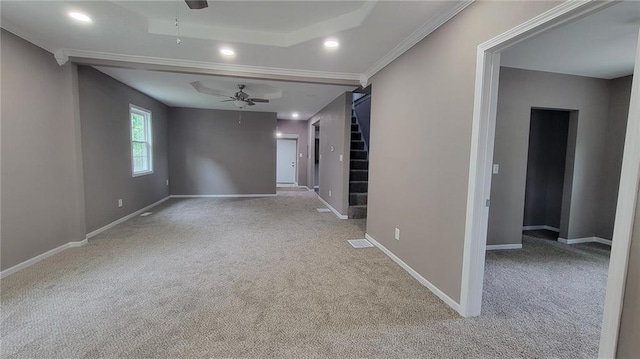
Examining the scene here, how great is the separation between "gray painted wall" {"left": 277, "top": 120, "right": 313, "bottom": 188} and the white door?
47 cm

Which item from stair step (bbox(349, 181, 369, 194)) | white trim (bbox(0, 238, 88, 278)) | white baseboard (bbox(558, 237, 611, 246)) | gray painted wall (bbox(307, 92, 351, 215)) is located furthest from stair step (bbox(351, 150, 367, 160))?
white trim (bbox(0, 238, 88, 278))

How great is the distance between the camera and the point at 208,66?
3.62 m

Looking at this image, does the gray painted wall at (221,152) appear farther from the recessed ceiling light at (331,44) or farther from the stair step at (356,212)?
the recessed ceiling light at (331,44)

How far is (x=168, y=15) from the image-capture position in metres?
2.63

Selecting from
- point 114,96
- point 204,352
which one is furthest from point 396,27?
point 114,96

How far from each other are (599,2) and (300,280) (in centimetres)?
279

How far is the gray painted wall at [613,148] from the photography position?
3.74 metres

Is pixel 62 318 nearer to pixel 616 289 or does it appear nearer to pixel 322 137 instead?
pixel 616 289

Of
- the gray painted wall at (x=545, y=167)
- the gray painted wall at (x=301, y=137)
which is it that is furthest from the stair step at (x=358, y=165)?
the gray painted wall at (x=301, y=137)

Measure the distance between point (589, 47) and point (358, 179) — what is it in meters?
3.89

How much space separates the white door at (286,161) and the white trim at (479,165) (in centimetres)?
837

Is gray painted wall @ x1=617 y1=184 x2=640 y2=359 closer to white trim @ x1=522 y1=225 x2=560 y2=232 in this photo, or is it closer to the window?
white trim @ x1=522 y1=225 x2=560 y2=232

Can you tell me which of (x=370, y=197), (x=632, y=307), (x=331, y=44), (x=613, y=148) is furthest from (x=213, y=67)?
(x=613, y=148)

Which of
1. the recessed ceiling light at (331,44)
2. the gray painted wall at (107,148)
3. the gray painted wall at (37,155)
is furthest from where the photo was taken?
the gray painted wall at (107,148)
